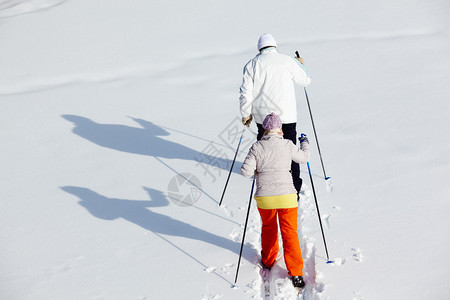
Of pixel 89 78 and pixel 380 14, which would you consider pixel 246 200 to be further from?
pixel 380 14

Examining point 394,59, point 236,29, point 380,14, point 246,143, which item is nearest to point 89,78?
point 236,29

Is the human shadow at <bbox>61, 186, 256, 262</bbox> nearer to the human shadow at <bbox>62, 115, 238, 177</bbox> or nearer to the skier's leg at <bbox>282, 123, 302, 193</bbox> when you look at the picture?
the human shadow at <bbox>62, 115, 238, 177</bbox>

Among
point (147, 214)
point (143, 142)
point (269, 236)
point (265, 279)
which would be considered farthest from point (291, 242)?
point (143, 142)

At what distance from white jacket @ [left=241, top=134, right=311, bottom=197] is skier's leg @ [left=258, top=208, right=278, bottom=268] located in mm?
205

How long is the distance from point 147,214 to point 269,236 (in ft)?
5.60

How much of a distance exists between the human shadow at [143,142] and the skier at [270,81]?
4.44 feet

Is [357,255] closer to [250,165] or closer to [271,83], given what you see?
[250,165]

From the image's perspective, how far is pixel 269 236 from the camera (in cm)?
361

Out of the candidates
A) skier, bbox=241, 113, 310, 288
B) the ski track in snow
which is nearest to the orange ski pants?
skier, bbox=241, 113, 310, 288

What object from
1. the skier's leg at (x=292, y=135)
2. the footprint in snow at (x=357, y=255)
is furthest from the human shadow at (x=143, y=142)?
the footprint in snow at (x=357, y=255)

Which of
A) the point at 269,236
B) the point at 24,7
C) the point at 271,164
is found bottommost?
the point at 269,236

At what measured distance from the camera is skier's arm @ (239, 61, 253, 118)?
4160 millimetres

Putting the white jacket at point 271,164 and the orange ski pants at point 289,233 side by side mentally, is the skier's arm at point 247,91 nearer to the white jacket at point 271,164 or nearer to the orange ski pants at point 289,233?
the white jacket at point 271,164

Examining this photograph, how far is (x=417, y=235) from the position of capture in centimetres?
376
